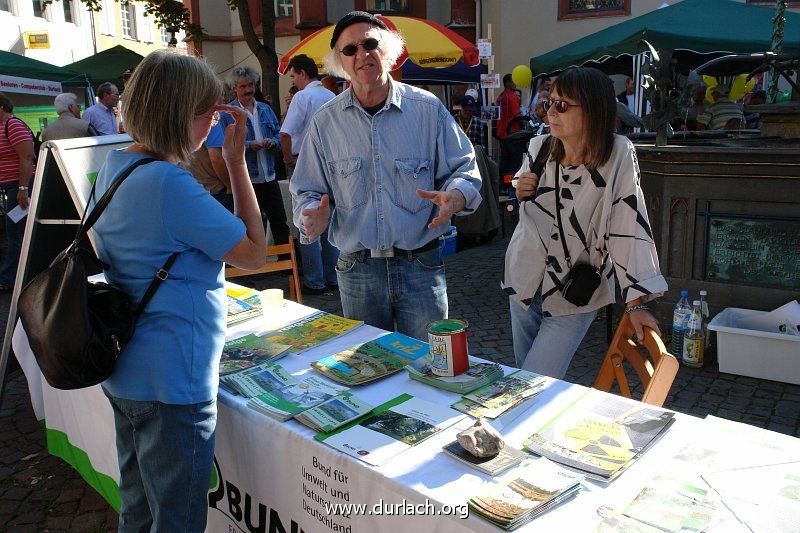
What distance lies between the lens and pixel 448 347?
1.94 metres

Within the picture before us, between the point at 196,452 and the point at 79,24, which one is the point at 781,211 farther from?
the point at 79,24

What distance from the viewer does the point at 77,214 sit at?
340 centimetres

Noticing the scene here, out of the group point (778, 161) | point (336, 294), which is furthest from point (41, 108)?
point (778, 161)

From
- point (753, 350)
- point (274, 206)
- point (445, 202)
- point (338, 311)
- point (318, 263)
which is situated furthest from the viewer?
point (274, 206)

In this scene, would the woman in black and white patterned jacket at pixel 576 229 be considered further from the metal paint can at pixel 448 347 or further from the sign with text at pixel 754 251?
the sign with text at pixel 754 251

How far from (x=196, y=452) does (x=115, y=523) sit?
4.99ft

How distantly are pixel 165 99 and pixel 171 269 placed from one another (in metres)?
0.42

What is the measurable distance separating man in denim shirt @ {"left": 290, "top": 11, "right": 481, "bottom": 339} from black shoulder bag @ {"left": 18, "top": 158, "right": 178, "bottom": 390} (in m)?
0.92

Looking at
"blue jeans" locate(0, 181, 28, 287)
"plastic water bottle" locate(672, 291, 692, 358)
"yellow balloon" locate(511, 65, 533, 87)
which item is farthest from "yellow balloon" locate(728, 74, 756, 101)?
"blue jeans" locate(0, 181, 28, 287)

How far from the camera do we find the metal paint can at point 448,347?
1943 mm

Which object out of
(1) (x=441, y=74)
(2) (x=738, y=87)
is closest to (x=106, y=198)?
(1) (x=441, y=74)

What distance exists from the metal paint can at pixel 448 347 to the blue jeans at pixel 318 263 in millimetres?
4176

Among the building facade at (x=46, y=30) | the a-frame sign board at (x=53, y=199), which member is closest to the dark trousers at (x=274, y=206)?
the a-frame sign board at (x=53, y=199)

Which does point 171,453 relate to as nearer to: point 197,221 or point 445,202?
point 197,221
